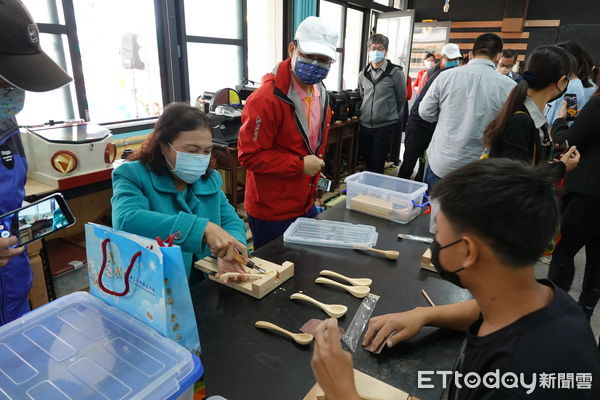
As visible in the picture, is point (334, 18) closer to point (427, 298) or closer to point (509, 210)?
point (427, 298)

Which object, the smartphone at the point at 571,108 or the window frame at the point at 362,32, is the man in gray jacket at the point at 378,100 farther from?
the window frame at the point at 362,32

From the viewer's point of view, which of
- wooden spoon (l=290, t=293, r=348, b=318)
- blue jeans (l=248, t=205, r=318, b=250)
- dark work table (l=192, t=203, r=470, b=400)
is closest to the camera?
dark work table (l=192, t=203, r=470, b=400)

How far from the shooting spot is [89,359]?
71 centimetres

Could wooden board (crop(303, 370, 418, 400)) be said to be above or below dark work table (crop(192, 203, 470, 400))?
above

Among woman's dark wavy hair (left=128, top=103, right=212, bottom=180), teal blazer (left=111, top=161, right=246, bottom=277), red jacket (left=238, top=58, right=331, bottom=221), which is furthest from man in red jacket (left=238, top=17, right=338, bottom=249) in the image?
woman's dark wavy hair (left=128, top=103, right=212, bottom=180)

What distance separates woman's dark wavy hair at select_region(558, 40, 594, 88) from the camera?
310 cm

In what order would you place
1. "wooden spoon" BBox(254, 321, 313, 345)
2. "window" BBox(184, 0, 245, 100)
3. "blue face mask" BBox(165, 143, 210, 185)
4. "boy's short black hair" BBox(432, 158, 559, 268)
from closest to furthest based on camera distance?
"boy's short black hair" BBox(432, 158, 559, 268)
"wooden spoon" BBox(254, 321, 313, 345)
"blue face mask" BBox(165, 143, 210, 185)
"window" BBox(184, 0, 245, 100)

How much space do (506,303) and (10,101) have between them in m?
1.37

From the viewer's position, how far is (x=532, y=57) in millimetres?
1821

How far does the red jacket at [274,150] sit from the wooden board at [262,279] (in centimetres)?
61

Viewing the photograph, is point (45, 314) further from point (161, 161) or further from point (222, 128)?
point (222, 128)

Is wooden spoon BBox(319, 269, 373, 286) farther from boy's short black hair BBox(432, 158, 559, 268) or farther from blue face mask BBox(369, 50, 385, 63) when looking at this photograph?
blue face mask BBox(369, 50, 385, 63)

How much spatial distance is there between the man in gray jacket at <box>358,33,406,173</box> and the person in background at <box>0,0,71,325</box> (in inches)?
138

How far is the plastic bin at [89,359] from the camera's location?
2.10 feet
